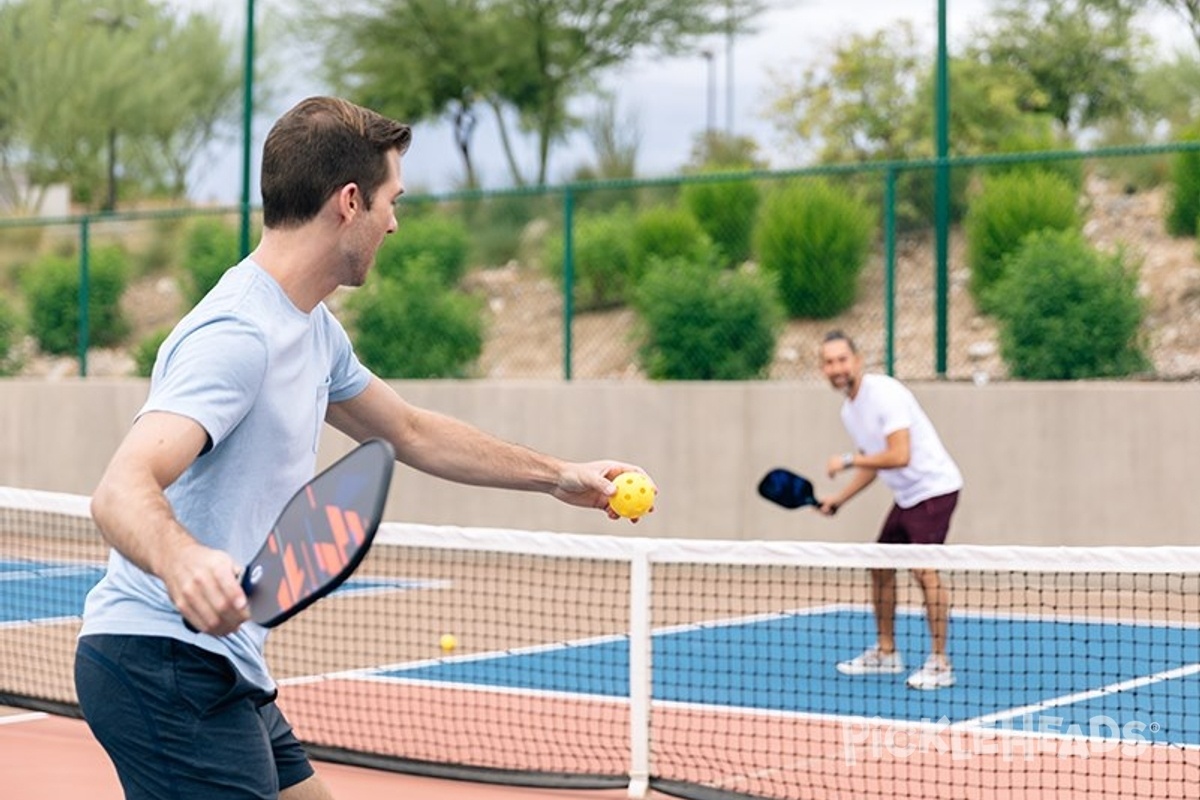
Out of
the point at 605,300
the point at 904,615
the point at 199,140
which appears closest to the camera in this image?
the point at 904,615

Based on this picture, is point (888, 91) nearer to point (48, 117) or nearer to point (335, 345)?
point (48, 117)

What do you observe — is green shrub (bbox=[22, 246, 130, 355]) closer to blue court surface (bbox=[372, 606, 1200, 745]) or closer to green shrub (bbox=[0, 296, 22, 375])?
green shrub (bbox=[0, 296, 22, 375])

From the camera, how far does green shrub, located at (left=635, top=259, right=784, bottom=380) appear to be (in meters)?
14.6

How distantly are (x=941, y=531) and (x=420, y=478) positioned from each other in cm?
652

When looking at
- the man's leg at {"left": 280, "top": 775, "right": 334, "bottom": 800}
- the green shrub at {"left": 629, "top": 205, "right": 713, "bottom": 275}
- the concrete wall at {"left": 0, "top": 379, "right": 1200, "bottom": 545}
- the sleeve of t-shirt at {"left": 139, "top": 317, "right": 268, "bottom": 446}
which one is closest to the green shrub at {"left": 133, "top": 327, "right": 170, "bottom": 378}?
the concrete wall at {"left": 0, "top": 379, "right": 1200, "bottom": 545}

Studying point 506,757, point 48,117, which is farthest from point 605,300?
point 48,117

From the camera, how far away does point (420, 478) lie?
14.7 meters

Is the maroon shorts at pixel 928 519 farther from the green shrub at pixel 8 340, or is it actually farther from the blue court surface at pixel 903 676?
the green shrub at pixel 8 340

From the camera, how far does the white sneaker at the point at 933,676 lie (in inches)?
326

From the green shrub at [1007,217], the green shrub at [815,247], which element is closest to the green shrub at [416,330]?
the green shrub at [815,247]

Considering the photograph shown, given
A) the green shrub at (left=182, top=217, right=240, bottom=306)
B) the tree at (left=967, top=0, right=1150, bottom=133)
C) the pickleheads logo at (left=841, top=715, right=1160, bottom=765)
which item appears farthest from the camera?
the tree at (left=967, top=0, right=1150, bottom=133)

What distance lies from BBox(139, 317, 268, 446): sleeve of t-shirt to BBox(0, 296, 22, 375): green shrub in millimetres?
16394

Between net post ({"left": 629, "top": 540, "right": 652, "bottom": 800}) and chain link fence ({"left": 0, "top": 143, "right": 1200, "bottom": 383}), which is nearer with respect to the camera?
net post ({"left": 629, "top": 540, "right": 652, "bottom": 800})

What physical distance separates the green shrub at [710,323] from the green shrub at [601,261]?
7.98 ft
